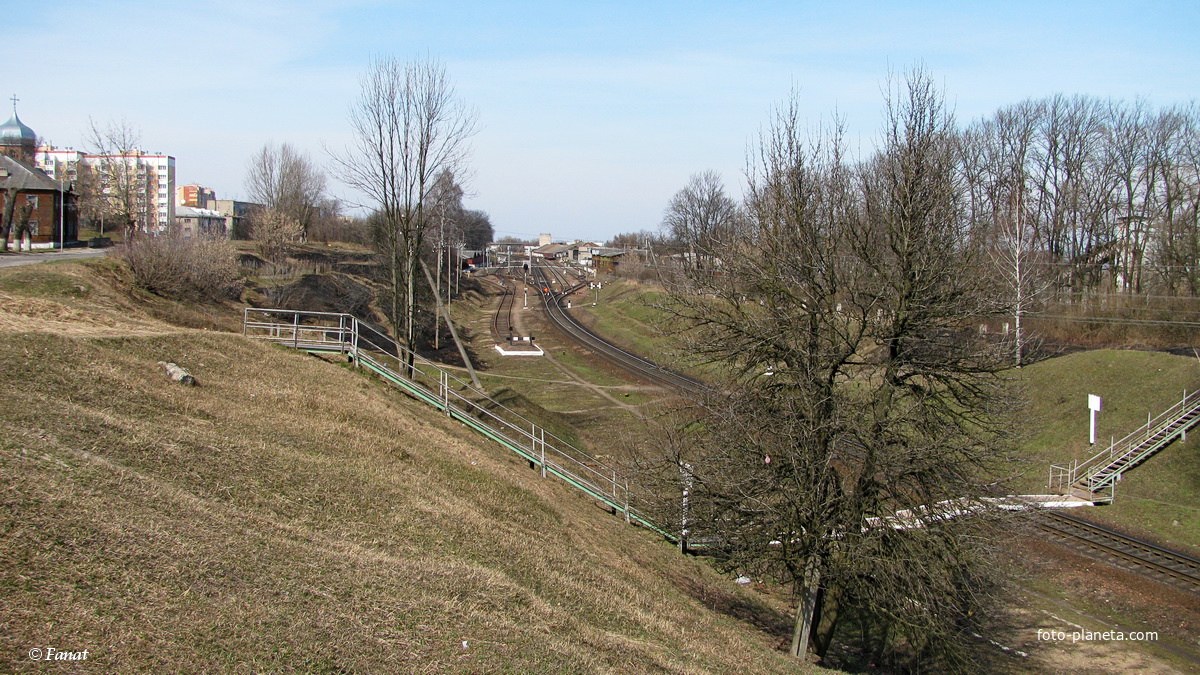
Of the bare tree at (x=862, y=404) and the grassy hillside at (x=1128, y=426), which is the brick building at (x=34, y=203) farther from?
the grassy hillside at (x=1128, y=426)

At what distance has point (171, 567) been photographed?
7.07 metres

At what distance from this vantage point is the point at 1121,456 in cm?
2302

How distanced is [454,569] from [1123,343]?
130ft

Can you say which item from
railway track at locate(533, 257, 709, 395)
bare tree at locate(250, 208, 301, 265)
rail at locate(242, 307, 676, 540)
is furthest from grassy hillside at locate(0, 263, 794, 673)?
bare tree at locate(250, 208, 301, 265)

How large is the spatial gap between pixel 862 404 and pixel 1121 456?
16.6 metres

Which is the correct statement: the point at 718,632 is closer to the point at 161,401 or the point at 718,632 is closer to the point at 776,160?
the point at 776,160

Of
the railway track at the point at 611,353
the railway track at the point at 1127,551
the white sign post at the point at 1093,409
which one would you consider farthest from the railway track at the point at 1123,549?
the railway track at the point at 611,353

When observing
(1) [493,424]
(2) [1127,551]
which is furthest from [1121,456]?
(1) [493,424]

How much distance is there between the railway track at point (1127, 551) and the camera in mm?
16562

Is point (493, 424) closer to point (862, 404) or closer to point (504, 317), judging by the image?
point (862, 404)

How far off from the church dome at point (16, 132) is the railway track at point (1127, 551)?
281ft

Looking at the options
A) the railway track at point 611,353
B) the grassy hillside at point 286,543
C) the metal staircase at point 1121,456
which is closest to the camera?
the grassy hillside at point 286,543

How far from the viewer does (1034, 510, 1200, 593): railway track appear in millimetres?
16562

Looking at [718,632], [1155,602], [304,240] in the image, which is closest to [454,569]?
[718,632]
